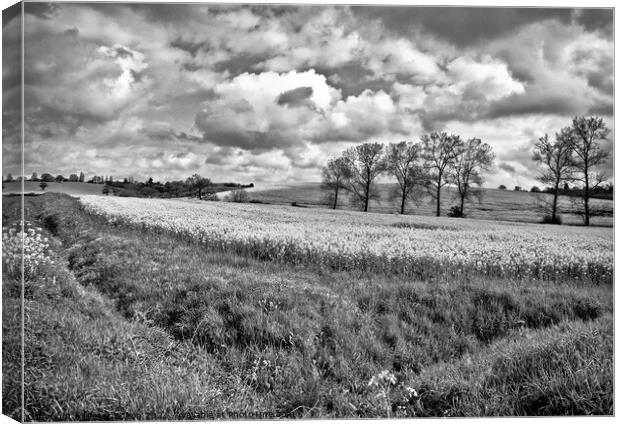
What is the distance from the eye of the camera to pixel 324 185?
19.1 feet

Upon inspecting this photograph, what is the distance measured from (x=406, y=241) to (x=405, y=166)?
3.64 ft

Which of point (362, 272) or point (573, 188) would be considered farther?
point (362, 272)

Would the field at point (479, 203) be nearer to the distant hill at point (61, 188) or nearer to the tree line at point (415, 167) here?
the tree line at point (415, 167)

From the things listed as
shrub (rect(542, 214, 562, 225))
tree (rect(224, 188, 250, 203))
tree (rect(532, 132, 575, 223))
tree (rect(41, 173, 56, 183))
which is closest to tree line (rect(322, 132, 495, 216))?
tree (rect(532, 132, 575, 223))

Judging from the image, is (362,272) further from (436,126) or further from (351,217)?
(436,126)

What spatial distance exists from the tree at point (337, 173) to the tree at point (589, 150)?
277cm

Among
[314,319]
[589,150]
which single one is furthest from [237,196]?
[589,150]

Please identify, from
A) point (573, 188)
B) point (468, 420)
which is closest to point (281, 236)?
point (468, 420)

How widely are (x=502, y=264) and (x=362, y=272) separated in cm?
182

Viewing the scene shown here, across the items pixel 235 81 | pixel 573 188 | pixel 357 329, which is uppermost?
pixel 235 81

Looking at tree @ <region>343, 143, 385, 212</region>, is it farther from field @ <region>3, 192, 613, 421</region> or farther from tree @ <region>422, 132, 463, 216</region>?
tree @ <region>422, 132, 463, 216</region>

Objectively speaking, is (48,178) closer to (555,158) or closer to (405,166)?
(405,166)

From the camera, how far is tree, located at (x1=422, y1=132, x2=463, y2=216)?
5.61m

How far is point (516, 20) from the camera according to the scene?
536 cm
